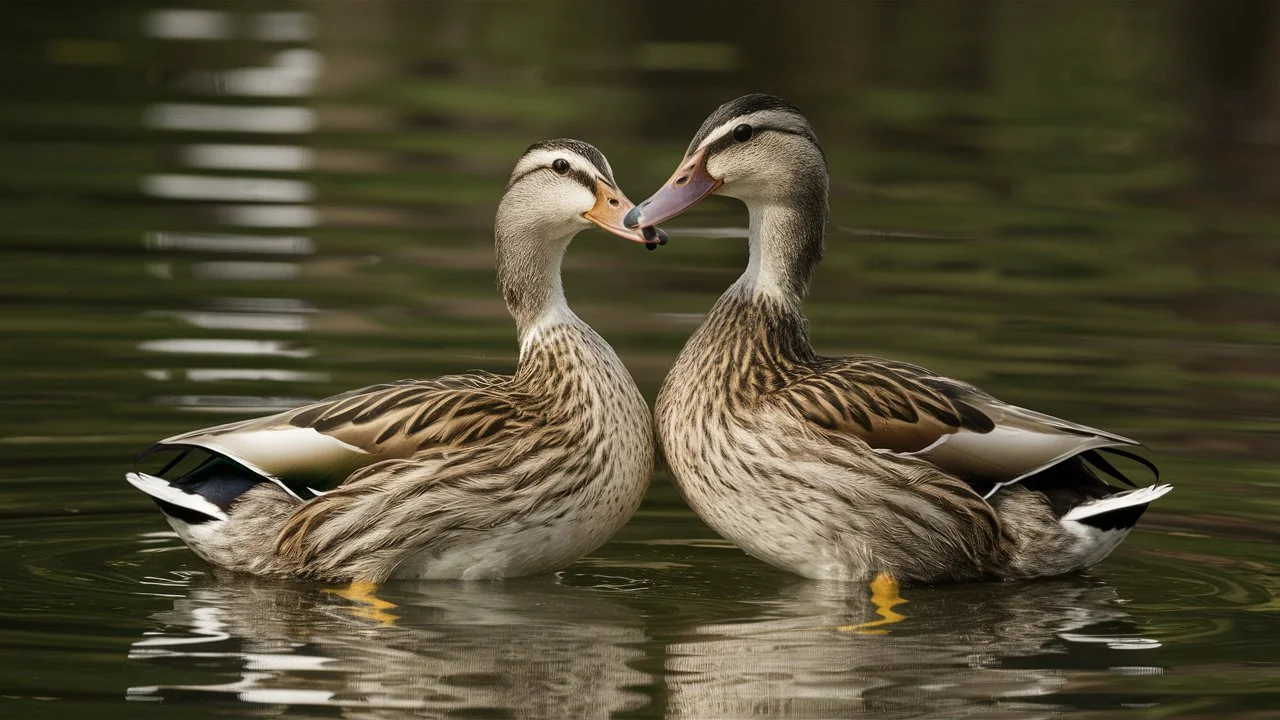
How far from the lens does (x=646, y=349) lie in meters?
16.2

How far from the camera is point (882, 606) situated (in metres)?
11.3

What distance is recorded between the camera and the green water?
33.1 feet

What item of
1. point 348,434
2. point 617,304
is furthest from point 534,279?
point 617,304

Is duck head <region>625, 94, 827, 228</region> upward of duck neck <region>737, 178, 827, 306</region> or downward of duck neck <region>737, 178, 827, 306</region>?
upward

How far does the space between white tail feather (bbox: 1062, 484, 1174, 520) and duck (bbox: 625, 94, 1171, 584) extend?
0.01 metres

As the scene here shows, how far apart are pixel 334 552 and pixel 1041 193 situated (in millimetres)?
13335

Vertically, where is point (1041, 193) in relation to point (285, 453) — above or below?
above

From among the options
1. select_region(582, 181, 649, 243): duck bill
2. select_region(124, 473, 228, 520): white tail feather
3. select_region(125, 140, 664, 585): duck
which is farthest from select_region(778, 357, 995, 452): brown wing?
select_region(124, 473, 228, 520): white tail feather

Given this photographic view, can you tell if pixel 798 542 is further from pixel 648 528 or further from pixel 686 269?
pixel 686 269

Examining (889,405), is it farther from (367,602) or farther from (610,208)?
(367,602)

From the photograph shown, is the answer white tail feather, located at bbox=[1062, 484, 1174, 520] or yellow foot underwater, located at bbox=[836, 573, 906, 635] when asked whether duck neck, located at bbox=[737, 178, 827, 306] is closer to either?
yellow foot underwater, located at bbox=[836, 573, 906, 635]

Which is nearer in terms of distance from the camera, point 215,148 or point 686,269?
point 686,269

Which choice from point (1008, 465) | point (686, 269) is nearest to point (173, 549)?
point (1008, 465)

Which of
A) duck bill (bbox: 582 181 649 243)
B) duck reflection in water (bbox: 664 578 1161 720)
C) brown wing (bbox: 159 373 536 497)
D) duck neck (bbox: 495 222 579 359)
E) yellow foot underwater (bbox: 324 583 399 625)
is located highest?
duck bill (bbox: 582 181 649 243)
